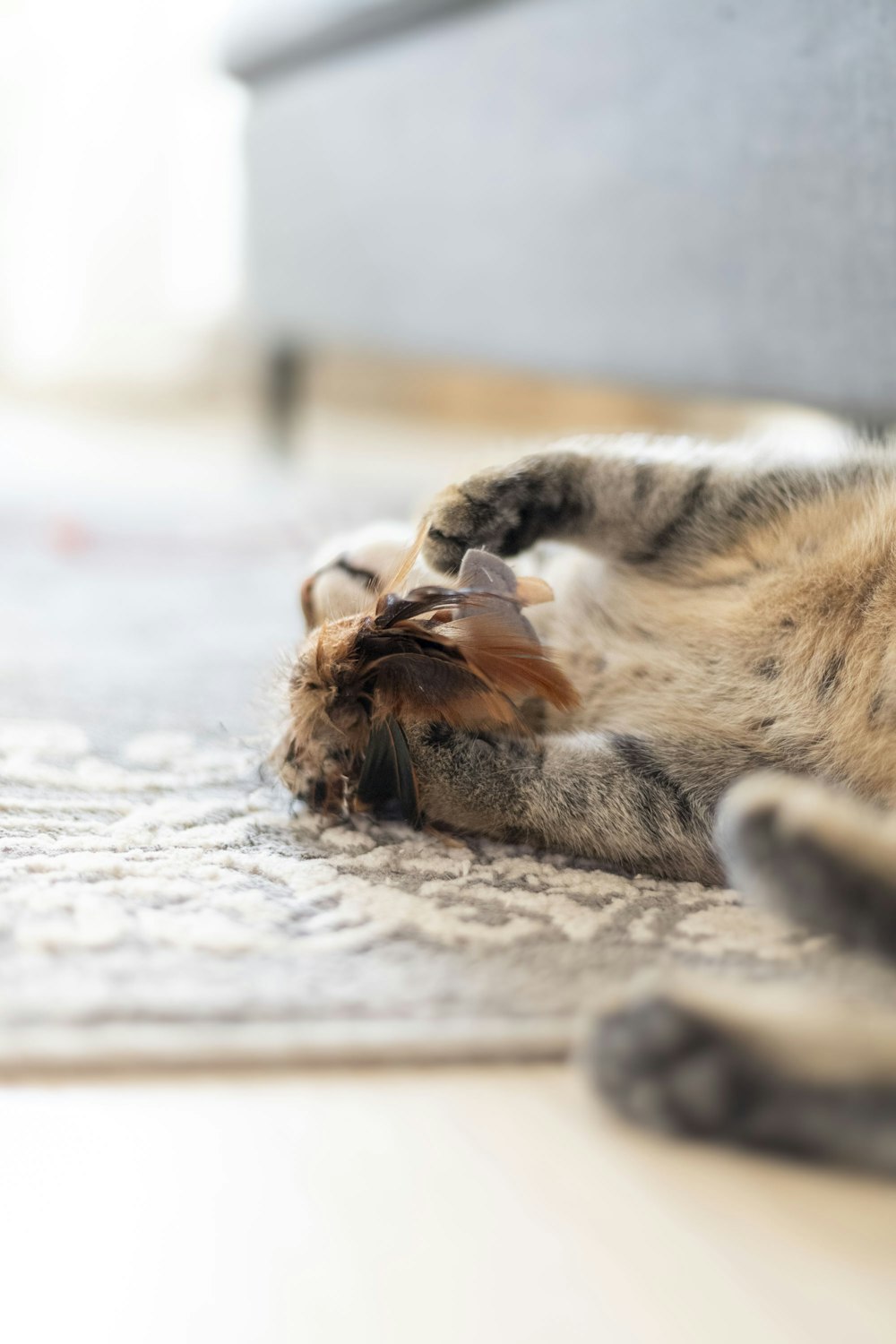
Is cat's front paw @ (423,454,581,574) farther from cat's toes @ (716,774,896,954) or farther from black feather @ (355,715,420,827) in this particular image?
cat's toes @ (716,774,896,954)

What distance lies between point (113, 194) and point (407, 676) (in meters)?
3.44

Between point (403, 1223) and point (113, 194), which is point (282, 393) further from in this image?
point (403, 1223)

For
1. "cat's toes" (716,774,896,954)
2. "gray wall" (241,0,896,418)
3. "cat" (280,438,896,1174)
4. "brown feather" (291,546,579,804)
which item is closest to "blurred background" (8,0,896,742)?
"gray wall" (241,0,896,418)

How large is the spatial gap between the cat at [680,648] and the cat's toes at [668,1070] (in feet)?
0.30

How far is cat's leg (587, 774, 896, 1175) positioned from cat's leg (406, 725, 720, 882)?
289mm

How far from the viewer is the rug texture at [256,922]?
639 mm

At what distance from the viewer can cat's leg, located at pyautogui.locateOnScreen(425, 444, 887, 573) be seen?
103 centimetres

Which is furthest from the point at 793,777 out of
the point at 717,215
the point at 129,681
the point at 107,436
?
the point at 107,436

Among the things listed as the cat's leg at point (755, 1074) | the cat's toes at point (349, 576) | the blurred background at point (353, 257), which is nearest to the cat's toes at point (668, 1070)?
the cat's leg at point (755, 1074)

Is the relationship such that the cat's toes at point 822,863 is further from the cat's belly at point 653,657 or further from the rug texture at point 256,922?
the cat's belly at point 653,657

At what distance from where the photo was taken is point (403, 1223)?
0.55 m

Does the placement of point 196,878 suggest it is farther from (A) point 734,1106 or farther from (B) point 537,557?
(B) point 537,557

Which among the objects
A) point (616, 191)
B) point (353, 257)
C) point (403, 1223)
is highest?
point (353, 257)

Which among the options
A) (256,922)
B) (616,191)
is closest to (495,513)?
(256,922)
